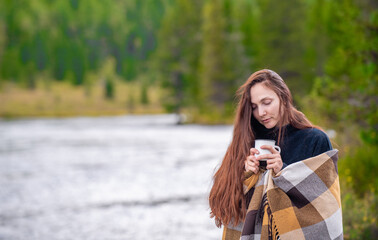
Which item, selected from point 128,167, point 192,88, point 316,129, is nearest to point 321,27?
point 192,88

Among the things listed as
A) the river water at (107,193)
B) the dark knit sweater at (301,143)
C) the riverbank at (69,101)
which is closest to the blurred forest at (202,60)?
the riverbank at (69,101)

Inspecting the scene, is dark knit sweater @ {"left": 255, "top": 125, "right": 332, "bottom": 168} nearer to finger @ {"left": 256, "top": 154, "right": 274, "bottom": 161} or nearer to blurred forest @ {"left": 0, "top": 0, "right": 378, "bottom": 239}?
finger @ {"left": 256, "top": 154, "right": 274, "bottom": 161}

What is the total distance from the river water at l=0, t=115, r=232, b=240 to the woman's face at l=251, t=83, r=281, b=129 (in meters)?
2.02

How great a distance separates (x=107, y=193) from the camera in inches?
520

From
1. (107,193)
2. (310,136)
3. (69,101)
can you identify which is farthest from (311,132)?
(69,101)

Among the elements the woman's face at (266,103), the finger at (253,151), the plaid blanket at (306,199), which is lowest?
the plaid blanket at (306,199)

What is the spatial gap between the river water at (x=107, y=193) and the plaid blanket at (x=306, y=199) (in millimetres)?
2108

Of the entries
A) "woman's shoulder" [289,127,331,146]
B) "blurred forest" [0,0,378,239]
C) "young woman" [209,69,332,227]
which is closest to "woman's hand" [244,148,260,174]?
"young woman" [209,69,332,227]

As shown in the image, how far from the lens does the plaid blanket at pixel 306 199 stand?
8.78 ft

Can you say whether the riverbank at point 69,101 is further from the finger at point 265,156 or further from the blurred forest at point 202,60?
the finger at point 265,156

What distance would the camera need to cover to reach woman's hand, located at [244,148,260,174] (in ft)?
8.95

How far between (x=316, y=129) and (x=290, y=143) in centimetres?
16

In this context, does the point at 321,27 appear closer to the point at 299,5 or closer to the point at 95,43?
the point at 299,5

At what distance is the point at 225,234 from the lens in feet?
9.97
